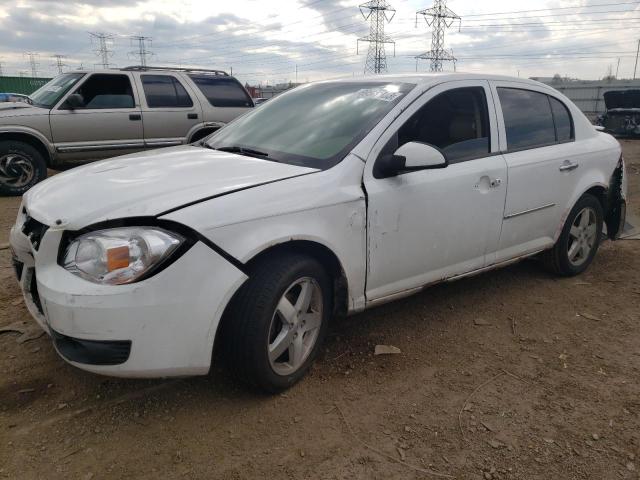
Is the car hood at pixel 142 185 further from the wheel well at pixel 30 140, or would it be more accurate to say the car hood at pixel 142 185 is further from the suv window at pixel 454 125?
the wheel well at pixel 30 140

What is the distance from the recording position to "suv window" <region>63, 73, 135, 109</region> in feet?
25.8

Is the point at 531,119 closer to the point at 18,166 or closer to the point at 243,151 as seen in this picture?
the point at 243,151

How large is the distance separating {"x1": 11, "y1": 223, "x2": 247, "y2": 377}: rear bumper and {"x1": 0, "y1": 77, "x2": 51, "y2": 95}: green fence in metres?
34.6

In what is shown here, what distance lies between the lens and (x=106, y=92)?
8008 mm

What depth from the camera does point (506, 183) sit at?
363 cm

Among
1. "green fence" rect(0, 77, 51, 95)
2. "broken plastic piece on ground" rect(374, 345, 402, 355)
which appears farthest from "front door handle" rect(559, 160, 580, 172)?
"green fence" rect(0, 77, 51, 95)

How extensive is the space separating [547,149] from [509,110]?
1.64ft

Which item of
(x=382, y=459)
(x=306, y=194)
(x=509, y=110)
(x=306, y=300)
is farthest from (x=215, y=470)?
(x=509, y=110)

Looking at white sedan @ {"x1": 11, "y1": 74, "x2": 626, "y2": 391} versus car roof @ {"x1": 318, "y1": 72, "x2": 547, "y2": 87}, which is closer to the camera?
white sedan @ {"x1": 11, "y1": 74, "x2": 626, "y2": 391}

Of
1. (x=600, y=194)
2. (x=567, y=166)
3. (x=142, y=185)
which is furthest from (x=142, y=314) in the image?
(x=600, y=194)

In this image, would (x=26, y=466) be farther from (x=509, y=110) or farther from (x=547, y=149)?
(x=547, y=149)

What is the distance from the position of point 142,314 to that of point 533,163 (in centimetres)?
298

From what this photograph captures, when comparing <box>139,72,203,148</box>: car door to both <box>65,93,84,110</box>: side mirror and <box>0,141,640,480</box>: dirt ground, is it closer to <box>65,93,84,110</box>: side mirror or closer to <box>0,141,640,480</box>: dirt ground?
<box>65,93,84,110</box>: side mirror

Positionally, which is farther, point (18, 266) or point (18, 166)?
point (18, 166)
